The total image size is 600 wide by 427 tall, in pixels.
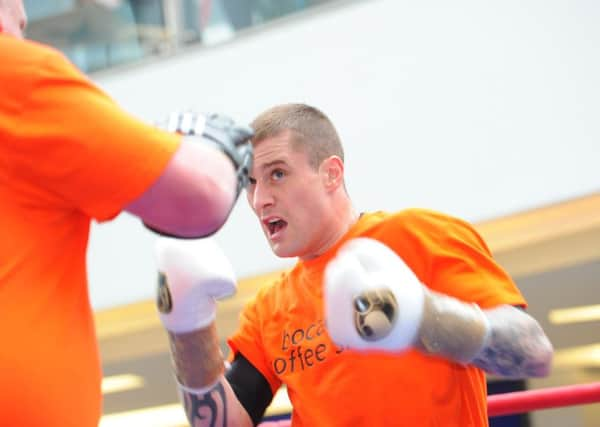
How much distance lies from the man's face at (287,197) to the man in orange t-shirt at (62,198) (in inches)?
27.1

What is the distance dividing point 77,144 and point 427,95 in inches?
142

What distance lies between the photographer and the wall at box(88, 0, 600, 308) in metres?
4.17

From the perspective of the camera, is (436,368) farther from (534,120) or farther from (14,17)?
(534,120)

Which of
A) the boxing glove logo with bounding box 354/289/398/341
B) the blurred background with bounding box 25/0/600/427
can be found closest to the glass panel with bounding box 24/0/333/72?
the blurred background with bounding box 25/0/600/427

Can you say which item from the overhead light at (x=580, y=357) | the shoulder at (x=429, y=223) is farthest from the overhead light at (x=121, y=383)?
the shoulder at (x=429, y=223)

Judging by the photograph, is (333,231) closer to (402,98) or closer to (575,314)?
(402,98)

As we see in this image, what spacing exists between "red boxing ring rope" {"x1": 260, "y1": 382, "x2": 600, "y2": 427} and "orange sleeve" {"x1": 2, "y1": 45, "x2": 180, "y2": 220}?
113 cm

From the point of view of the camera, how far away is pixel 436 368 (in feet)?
5.35

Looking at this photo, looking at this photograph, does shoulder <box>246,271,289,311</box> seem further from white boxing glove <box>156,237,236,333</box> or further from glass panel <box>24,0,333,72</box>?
glass panel <box>24,0,333,72</box>

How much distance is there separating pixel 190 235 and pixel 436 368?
67cm

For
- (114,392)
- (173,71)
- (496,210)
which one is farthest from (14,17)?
(114,392)

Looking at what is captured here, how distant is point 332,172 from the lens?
195 cm

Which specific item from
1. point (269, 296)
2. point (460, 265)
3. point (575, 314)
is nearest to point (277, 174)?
point (269, 296)

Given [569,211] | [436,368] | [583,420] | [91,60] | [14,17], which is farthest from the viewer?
[583,420]
